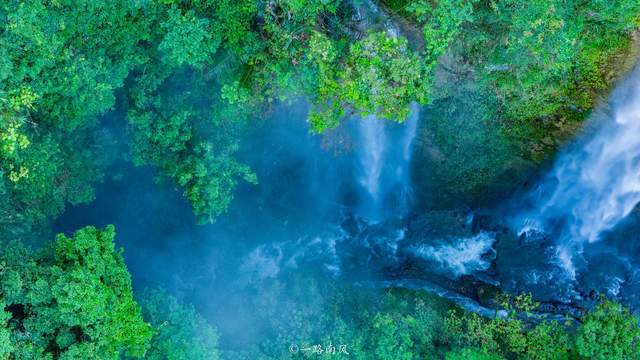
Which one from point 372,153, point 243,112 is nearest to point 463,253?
point 372,153

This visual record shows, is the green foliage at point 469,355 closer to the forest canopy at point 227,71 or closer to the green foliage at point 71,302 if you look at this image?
the forest canopy at point 227,71

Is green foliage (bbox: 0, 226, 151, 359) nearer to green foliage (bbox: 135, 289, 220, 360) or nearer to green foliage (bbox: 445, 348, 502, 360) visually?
green foliage (bbox: 135, 289, 220, 360)

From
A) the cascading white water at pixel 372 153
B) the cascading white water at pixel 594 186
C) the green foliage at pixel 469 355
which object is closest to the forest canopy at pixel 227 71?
the cascading white water at pixel 594 186

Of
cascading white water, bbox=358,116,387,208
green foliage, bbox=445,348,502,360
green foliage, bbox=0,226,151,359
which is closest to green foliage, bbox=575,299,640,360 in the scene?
green foliage, bbox=445,348,502,360

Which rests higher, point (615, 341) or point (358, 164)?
point (358, 164)

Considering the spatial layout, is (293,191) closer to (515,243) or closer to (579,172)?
(515,243)

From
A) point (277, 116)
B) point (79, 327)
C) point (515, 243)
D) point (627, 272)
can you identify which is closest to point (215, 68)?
point (277, 116)
